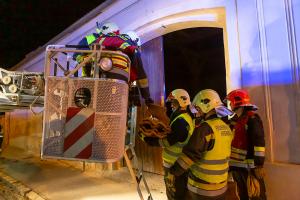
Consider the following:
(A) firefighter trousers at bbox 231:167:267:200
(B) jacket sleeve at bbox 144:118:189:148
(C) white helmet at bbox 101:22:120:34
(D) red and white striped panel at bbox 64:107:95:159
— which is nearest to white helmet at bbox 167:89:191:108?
(B) jacket sleeve at bbox 144:118:189:148

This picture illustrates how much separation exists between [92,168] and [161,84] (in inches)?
131

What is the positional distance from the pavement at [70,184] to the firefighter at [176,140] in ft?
4.33

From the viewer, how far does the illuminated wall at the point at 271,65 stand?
12.9 ft

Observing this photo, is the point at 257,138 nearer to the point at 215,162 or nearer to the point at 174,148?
the point at 215,162

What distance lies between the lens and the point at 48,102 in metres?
3.03

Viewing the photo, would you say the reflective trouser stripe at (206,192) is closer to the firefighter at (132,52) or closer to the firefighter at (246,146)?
the firefighter at (246,146)

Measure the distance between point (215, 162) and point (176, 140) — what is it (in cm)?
65

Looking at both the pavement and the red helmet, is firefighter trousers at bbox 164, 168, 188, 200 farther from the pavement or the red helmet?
the pavement

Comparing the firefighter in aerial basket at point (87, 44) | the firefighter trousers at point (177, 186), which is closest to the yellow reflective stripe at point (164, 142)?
the firefighter trousers at point (177, 186)

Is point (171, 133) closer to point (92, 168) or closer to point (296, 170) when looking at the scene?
point (296, 170)

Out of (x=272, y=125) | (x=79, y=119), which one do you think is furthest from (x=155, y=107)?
(x=272, y=125)

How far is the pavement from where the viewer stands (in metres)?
5.58

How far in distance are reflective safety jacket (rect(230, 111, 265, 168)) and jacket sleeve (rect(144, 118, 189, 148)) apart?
29.8 inches

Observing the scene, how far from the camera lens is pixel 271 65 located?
4191 mm
